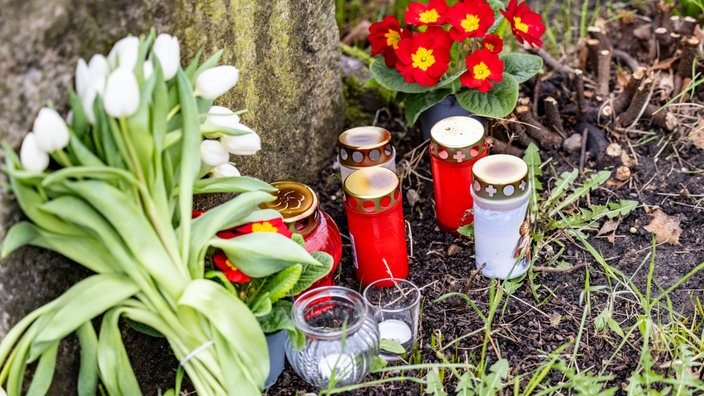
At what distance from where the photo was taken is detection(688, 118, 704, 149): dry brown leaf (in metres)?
2.83

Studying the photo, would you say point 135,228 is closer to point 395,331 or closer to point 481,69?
point 395,331

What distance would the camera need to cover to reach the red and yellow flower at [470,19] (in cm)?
252

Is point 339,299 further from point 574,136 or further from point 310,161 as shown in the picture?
point 574,136

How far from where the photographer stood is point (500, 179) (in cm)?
221

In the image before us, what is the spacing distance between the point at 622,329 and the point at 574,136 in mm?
855

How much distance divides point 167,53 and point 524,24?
49.5 inches

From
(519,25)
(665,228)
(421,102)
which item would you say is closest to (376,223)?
(421,102)

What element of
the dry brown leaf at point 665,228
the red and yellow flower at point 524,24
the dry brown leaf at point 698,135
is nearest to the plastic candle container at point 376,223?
the red and yellow flower at point 524,24

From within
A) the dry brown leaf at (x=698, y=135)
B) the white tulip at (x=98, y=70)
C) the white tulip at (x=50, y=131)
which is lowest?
the dry brown leaf at (x=698, y=135)

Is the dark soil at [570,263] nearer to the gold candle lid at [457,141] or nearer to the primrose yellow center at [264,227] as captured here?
the gold candle lid at [457,141]

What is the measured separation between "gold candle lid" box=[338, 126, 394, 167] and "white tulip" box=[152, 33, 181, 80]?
2.46 ft

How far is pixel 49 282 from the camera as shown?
1.87 m

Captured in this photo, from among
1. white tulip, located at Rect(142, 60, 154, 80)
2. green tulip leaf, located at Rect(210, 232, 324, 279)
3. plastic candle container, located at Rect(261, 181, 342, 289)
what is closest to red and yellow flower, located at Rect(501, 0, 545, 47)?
plastic candle container, located at Rect(261, 181, 342, 289)

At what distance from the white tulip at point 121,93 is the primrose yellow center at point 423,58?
115cm
